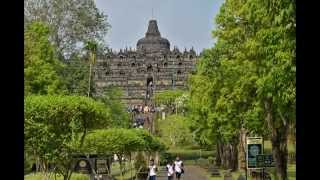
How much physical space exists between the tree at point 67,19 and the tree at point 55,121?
14.3 m

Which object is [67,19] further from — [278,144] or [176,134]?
[176,134]

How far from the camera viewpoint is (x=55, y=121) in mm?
18234

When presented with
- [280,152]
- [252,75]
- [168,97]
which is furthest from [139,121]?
[280,152]

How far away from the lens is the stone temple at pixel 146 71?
90.3 meters

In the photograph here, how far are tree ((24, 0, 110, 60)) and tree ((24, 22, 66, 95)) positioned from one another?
10.1 feet

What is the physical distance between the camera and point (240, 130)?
26.8m

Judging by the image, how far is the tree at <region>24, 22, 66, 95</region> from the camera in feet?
90.1

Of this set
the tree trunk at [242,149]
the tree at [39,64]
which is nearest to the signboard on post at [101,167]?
the tree at [39,64]

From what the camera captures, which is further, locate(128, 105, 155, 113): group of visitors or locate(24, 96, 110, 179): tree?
locate(128, 105, 155, 113): group of visitors

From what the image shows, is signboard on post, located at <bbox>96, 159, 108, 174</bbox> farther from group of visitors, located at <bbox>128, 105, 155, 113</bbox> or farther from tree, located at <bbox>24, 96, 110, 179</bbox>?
group of visitors, located at <bbox>128, 105, 155, 113</bbox>

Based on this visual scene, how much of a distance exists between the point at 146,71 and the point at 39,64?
213 ft

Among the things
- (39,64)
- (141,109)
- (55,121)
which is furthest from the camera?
(141,109)

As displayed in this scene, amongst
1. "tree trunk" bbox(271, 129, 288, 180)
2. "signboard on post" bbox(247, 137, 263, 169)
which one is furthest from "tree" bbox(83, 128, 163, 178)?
"signboard on post" bbox(247, 137, 263, 169)
